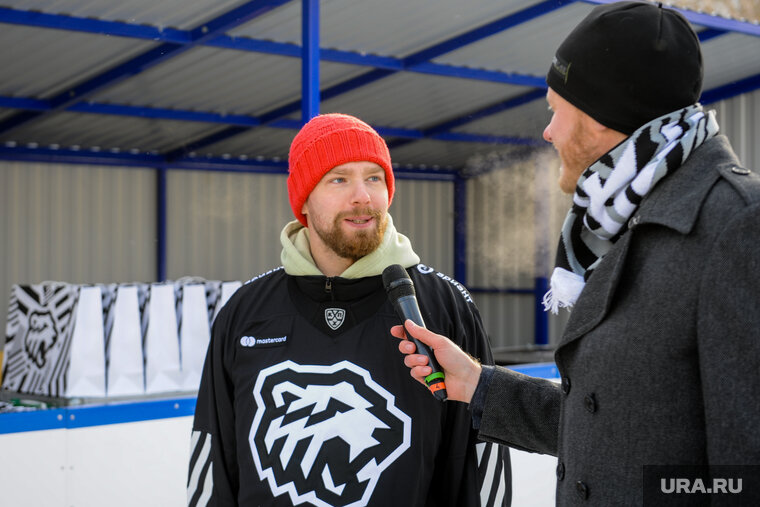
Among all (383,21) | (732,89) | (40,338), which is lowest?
(40,338)

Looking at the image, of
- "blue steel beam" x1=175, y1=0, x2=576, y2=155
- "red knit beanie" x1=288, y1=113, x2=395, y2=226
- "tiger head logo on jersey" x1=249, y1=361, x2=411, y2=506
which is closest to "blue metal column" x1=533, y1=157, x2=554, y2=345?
"blue steel beam" x1=175, y1=0, x2=576, y2=155

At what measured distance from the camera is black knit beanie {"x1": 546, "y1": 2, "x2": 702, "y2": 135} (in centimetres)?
124

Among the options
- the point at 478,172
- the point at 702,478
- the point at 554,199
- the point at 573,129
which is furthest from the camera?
the point at 478,172

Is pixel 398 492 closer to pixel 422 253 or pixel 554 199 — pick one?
pixel 554 199

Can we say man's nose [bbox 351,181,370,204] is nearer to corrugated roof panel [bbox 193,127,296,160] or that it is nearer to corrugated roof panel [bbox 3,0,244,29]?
corrugated roof panel [bbox 3,0,244,29]

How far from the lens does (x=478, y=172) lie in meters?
13.6

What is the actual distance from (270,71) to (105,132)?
329cm

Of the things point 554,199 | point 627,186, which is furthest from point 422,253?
point 627,186

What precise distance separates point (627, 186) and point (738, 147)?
889 cm

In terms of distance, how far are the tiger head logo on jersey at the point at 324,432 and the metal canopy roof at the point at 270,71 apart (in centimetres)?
243

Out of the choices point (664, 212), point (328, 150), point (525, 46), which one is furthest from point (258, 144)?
point (664, 212)

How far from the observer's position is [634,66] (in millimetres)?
1249

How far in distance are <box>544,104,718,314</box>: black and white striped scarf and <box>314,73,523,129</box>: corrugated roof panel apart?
22.5 ft

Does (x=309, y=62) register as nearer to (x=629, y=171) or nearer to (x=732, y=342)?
(x=629, y=171)
